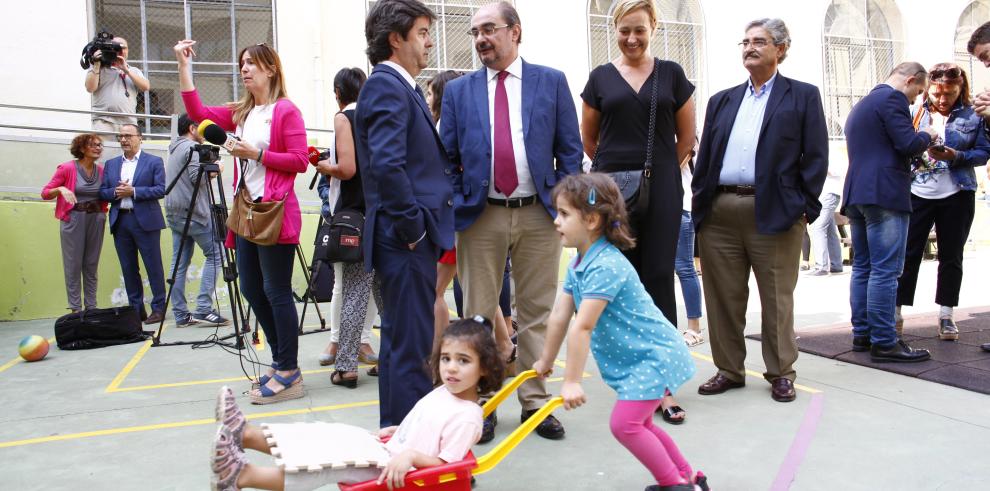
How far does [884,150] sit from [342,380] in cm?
376

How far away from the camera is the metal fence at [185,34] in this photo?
38.2 feet

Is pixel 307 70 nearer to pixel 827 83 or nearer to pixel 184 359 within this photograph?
Result: pixel 184 359

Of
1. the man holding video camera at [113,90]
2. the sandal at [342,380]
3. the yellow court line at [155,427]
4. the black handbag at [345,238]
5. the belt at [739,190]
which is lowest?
the yellow court line at [155,427]

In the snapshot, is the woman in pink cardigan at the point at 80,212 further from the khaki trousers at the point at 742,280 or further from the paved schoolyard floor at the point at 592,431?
the khaki trousers at the point at 742,280

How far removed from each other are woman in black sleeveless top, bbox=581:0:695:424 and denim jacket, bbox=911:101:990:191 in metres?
2.42

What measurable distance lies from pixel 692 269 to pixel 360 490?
406 cm

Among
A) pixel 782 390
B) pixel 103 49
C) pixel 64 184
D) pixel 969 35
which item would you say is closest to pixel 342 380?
pixel 782 390

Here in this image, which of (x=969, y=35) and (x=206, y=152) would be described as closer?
(x=206, y=152)

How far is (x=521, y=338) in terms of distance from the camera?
357cm

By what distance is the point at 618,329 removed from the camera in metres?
2.66

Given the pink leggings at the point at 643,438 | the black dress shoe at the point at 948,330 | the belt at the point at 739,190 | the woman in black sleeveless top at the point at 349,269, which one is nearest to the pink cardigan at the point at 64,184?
the woman in black sleeveless top at the point at 349,269

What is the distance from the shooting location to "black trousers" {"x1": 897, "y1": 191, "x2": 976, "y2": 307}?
5.15 m

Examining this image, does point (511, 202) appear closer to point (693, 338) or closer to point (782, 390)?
point (782, 390)

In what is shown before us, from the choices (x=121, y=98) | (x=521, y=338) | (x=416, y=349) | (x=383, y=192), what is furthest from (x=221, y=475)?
(x=121, y=98)
